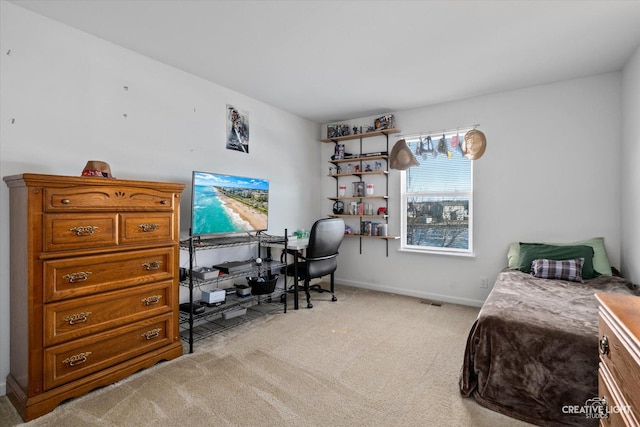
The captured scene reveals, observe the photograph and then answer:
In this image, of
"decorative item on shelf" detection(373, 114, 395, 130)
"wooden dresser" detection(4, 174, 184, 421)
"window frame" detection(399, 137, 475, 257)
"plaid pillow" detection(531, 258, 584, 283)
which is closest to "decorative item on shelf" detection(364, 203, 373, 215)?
"window frame" detection(399, 137, 475, 257)

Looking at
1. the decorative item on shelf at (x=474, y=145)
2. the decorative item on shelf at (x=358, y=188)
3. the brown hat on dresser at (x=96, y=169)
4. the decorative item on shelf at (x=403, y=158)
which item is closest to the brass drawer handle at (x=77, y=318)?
the brown hat on dresser at (x=96, y=169)

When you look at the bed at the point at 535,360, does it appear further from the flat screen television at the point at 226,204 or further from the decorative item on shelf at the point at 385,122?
the decorative item on shelf at the point at 385,122

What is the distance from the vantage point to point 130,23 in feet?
7.39

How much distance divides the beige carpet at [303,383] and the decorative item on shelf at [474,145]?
6.03 feet

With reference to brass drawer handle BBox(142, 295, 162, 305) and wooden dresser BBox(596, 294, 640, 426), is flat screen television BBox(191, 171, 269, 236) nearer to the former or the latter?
brass drawer handle BBox(142, 295, 162, 305)

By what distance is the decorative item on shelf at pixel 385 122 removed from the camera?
13.9 ft

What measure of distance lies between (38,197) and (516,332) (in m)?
2.99

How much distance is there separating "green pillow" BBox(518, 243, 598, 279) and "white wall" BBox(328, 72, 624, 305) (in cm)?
24

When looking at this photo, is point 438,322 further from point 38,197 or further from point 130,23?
point 130,23

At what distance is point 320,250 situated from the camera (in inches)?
141

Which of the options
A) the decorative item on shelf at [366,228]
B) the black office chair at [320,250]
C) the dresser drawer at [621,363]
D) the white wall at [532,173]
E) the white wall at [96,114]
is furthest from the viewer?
the decorative item on shelf at [366,228]

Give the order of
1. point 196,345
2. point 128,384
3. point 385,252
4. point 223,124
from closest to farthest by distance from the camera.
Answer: point 128,384, point 196,345, point 223,124, point 385,252

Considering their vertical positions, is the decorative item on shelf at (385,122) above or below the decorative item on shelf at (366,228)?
above

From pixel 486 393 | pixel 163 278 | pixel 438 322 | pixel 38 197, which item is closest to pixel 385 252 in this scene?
pixel 438 322
